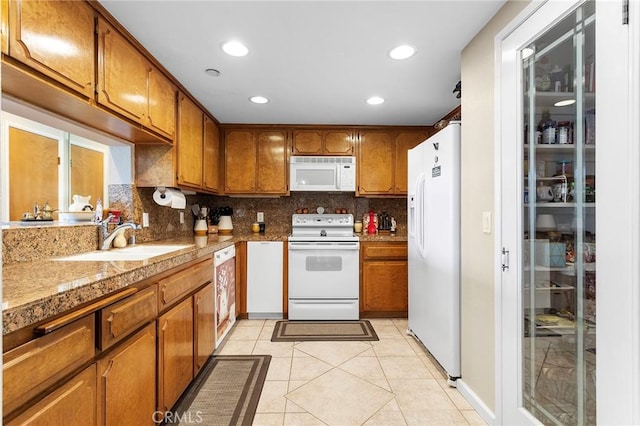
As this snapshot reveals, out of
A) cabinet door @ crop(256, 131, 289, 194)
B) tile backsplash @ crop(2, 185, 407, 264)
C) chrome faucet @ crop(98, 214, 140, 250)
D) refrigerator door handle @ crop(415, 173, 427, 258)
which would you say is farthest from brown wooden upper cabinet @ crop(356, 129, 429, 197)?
chrome faucet @ crop(98, 214, 140, 250)

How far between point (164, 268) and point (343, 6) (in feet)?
5.33

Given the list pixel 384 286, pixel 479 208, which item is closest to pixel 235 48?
pixel 479 208

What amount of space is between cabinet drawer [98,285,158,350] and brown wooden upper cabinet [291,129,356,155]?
2.43 m

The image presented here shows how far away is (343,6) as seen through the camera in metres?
1.58

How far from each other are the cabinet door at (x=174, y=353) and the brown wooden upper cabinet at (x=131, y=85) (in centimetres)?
120

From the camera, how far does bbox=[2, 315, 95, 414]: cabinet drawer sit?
33.8 inches

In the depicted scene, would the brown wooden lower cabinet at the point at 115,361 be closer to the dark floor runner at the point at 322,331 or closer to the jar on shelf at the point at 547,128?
the dark floor runner at the point at 322,331

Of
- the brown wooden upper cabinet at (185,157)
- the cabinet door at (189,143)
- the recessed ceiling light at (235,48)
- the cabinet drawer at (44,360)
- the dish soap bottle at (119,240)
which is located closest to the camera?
the cabinet drawer at (44,360)

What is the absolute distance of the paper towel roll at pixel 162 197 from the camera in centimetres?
252

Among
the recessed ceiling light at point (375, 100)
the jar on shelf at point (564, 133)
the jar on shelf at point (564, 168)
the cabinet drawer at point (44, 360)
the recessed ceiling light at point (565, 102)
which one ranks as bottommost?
the cabinet drawer at point (44, 360)

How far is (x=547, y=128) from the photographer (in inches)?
55.7

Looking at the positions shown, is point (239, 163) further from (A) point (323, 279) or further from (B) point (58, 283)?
(B) point (58, 283)

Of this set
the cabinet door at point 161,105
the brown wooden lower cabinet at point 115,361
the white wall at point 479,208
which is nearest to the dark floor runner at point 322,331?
the brown wooden lower cabinet at point 115,361

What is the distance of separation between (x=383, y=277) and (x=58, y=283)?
9.18 feet
